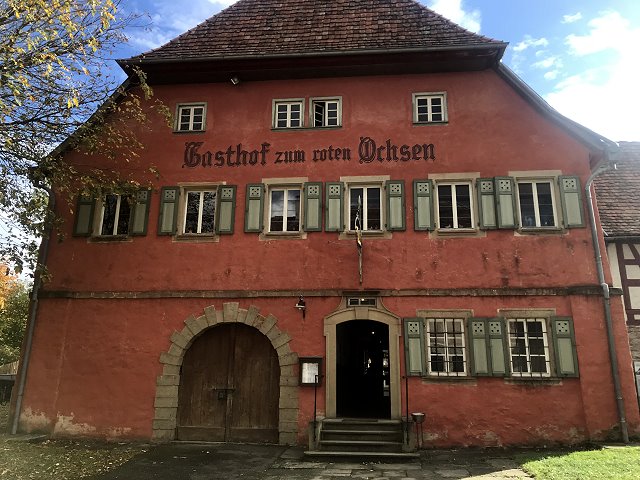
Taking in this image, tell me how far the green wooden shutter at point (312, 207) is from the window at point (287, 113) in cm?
175

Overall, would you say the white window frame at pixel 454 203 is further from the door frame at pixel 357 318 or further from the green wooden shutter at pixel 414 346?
the door frame at pixel 357 318

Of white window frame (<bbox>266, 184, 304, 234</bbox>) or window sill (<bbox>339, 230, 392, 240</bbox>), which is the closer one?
window sill (<bbox>339, 230, 392, 240</bbox>)

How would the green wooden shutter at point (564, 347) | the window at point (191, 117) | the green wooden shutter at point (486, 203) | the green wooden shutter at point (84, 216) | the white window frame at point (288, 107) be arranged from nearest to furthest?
1. the green wooden shutter at point (564, 347)
2. the green wooden shutter at point (486, 203)
3. the green wooden shutter at point (84, 216)
4. the white window frame at point (288, 107)
5. the window at point (191, 117)

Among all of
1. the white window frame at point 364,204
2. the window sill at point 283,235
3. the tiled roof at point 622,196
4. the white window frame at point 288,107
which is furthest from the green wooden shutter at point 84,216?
the tiled roof at point 622,196

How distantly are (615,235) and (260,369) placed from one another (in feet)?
32.2

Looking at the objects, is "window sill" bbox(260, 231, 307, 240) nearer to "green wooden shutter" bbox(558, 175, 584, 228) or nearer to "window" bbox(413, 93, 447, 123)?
"window" bbox(413, 93, 447, 123)

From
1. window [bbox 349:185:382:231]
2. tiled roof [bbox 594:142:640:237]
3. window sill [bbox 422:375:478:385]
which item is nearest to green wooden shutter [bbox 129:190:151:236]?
window [bbox 349:185:382:231]

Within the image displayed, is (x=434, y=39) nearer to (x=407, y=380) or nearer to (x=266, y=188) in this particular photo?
(x=266, y=188)

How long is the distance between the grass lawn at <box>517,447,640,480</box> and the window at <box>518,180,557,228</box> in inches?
188

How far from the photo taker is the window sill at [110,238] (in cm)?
1235

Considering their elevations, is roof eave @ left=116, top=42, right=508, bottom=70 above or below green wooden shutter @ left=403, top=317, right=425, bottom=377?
above

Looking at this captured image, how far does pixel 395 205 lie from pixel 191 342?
5756mm

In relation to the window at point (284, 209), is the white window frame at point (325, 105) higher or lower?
higher

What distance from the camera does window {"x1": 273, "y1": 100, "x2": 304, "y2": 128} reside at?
503 inches
